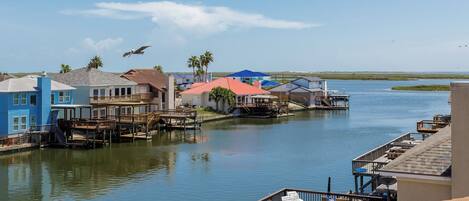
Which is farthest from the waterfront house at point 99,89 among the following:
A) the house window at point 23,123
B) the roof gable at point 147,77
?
the house window at point 23,123

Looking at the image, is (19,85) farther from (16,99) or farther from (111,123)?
(111,123)

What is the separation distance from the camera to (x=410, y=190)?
15.4 m

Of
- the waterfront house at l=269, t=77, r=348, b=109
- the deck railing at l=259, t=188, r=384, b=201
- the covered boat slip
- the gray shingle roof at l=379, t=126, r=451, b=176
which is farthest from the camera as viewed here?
the waterfront house at l=269, t=77, r=348, b=109

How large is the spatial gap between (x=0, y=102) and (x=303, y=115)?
161 ft

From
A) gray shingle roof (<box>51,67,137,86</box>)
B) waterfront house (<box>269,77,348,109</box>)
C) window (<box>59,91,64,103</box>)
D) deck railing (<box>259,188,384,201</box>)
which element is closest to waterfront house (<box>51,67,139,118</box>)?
gray shingle roof (<box>51,67,137,86</box>)

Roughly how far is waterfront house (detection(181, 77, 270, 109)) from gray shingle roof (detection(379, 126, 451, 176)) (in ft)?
222

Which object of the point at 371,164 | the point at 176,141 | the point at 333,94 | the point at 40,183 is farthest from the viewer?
the point at 333,94

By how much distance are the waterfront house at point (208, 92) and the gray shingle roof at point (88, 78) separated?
2273 centimetres

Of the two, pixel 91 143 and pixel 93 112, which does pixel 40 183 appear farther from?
pixel 93 112

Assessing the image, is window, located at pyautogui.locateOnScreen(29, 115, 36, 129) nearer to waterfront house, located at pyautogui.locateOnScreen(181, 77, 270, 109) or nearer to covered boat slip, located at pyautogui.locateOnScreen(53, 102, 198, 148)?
covered boat slip, located at pyautogui.locateOnScreen(53, 102, 198, 148)

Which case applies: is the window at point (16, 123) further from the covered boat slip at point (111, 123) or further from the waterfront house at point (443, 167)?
the waterfront house at point (443, 167)

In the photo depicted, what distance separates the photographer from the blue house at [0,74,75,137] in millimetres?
47062

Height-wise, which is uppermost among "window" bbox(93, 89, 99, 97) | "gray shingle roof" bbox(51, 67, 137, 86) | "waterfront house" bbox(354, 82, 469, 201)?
"gray shingle roof" bbox(51, 67, 137, 86)

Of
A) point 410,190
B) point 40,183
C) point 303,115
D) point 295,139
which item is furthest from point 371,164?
point 303,115
